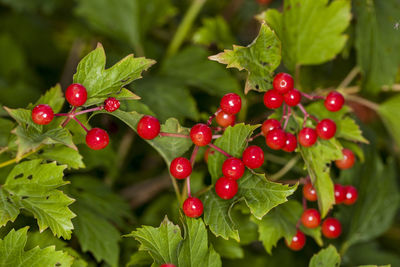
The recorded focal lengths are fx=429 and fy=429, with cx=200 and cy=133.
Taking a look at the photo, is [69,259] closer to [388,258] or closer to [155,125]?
[155,125]

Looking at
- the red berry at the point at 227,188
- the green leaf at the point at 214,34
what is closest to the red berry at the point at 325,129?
the red berry at the point at 227,188

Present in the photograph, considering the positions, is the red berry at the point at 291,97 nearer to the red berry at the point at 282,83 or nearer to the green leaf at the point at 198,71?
the red berry at the point at 282,83

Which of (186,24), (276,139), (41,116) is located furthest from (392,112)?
(41,116)

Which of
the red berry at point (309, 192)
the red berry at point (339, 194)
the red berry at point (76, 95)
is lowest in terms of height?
the red berry at point (339, 194)

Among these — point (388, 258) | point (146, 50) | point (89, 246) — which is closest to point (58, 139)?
point (89, 246)

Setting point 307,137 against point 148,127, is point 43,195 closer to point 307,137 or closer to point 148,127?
point 148,127

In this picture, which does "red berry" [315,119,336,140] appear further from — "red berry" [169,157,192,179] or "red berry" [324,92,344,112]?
"red berry" [169,157,192,179]
